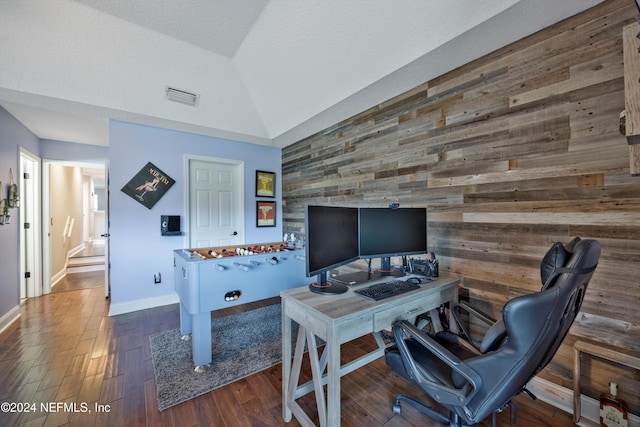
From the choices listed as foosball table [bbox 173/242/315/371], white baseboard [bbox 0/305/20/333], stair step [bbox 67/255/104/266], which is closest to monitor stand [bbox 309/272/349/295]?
foosball table [bbox 173/242/315/371]

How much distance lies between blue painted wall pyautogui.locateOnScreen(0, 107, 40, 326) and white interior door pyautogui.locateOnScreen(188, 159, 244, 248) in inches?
75.3

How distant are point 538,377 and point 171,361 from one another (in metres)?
2.88

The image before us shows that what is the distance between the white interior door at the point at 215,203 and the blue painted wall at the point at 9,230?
1912mm

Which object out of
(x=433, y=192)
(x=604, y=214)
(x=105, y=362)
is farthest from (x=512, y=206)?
(x=105, y=362)

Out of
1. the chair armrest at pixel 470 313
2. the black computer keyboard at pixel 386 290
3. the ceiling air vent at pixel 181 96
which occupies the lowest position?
the chair armrest at pixel 470 313

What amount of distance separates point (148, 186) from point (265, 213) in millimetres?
1818

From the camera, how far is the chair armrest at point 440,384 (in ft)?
3.46

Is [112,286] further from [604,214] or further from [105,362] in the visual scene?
[604,214]

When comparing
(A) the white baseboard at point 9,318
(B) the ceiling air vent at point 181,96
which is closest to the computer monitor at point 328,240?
(B) the ceiling air vent at point 181,96

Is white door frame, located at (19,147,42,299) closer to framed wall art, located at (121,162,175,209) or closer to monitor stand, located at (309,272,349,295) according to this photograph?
framed wall art, located at (121,162,175,209)

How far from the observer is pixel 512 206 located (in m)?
1.87

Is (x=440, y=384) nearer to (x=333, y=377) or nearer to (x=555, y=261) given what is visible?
(x=333, y=377)

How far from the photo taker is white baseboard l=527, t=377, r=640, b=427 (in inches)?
59.6

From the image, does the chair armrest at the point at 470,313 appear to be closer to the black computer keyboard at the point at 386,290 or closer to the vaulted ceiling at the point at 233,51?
the black computer keyboard at the point at 386,290
